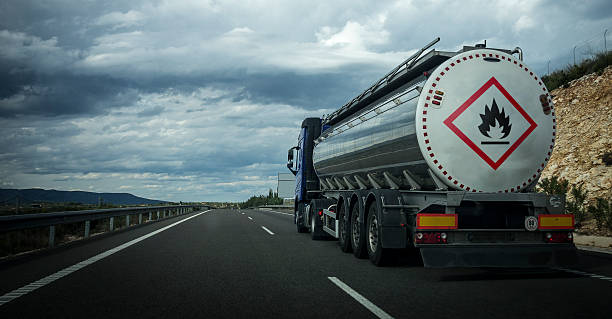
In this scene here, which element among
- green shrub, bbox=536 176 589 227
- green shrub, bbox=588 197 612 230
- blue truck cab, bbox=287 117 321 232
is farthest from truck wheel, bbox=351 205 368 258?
green shrub, bbox=588 197 612 230

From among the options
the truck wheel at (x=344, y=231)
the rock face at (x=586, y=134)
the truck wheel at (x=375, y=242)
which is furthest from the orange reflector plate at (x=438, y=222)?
the rock face at (x=586, y=134)

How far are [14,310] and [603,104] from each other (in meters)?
23.7

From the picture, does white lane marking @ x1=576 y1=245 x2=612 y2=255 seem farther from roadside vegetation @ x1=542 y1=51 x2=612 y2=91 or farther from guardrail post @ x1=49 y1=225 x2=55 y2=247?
roadside vegetation @ x1=542 y1=51 x2=612 y2=91

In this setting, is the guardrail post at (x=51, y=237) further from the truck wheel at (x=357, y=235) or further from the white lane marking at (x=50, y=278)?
the truck wheel at (x=357, y=235)

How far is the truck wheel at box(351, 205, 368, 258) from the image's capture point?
29.2ft

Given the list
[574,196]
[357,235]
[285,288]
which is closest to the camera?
[285,288]

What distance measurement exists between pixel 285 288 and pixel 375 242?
267cm

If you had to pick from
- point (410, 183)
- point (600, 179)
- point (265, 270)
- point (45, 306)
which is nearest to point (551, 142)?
point (410, 183)

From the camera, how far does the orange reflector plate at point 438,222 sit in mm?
6809

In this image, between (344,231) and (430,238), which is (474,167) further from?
(344,231)

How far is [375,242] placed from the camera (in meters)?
8.40

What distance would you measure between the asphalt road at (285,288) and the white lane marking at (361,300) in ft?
0.03

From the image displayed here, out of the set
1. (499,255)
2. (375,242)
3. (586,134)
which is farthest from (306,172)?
(586,134)

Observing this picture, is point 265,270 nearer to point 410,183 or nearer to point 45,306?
point 410,183
